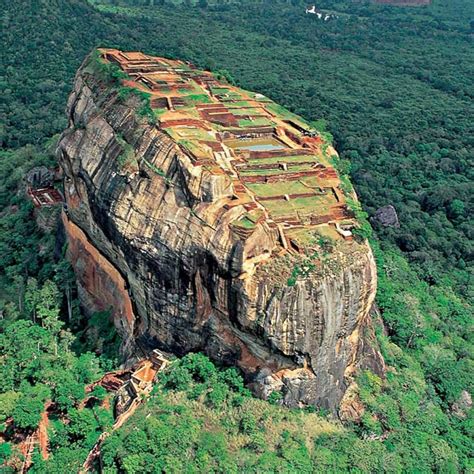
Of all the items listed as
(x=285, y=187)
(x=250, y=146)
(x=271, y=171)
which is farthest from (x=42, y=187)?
(x=285, y=187)

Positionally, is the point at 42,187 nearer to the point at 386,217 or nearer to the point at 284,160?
the point at 284,160

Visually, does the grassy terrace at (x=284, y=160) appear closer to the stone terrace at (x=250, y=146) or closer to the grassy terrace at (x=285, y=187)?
the stone terrace at (x=250, y=146)

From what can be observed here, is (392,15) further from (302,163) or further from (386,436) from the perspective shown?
(386,436)

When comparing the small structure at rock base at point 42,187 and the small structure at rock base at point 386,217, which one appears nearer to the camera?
the small structure at rock base at point 42,187

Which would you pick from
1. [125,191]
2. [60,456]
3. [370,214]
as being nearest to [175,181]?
[125,191]

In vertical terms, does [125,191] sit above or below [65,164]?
above

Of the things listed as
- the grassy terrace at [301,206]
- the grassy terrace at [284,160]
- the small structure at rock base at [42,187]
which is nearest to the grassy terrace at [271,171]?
the grassy terrace at [284,160]

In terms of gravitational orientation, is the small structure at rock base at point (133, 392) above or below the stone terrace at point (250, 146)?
below
